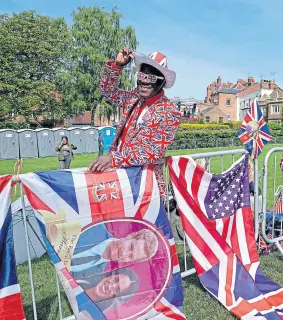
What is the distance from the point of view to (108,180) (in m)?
2.69

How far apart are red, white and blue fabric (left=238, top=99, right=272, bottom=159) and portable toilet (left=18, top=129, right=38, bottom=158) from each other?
920 inches

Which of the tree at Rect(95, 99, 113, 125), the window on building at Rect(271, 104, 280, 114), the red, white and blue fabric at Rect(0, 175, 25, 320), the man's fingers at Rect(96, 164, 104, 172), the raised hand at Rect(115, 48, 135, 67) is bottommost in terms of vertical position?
the red, white and blue fabric at Rect(0, 175, 25, 320)

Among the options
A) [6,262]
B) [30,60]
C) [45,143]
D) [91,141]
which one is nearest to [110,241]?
[6,262]

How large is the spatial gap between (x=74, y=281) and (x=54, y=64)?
38.0 meters

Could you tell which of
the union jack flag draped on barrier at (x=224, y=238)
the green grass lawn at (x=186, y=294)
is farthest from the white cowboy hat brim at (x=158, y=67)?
the green grass lawn at (x=186, y=294)

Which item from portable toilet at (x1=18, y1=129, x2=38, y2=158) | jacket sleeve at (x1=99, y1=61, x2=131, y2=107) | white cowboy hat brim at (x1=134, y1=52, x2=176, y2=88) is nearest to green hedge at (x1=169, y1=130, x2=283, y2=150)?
portable toilet at (x1=18, y1=129, x2=38, y2=158)

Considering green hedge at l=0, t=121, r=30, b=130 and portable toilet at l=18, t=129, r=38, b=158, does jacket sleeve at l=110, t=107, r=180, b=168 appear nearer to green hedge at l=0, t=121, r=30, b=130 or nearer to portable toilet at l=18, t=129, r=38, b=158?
portable toilet at l=18, t=129, r=38, b=158

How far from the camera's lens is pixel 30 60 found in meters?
36.2

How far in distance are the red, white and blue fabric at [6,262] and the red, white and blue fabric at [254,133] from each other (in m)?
2.79

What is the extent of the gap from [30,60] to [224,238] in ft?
119

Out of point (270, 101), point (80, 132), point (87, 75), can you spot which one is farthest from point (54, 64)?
point (270, 101)

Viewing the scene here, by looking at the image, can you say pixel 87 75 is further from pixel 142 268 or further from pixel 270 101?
pixel 270 101

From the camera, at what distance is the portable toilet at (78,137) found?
92.7 ft

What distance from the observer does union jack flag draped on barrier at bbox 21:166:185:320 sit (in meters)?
2.45
